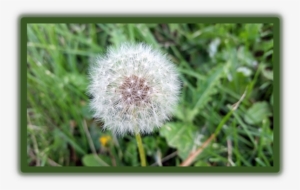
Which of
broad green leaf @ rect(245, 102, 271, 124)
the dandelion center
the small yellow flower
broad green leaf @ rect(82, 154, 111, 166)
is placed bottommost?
broad green leaf @ rect(82, 154, 111, 166)

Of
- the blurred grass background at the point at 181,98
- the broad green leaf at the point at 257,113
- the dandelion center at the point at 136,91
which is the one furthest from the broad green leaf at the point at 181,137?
the dandelion center at the point at 136,91

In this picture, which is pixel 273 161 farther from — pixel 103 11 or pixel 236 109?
pixel 103 11

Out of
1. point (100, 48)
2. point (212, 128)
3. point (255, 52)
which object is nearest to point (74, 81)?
point (100, 48)

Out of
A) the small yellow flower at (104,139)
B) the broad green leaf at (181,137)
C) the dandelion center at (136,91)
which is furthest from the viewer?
the small yellow flower at (104,139)

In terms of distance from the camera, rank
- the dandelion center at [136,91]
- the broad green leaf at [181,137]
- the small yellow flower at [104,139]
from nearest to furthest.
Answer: the dandelion center at [136,91], the broad green leaf at [181,137], the small yellow flower at [104,139]

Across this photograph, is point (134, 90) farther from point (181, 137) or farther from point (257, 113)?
point (257, 113)

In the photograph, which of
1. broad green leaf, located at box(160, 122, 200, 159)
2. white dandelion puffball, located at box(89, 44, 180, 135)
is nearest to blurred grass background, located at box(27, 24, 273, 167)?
broad green leaf, located at box(160, 122, 200, 159)

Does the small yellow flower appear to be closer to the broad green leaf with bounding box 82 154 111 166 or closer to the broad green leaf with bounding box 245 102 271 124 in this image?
the broad green leaf with bounding box 82 154 111 166

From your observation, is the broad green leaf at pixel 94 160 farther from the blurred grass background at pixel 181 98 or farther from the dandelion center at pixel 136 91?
the dandelion center at pixel 136 91
